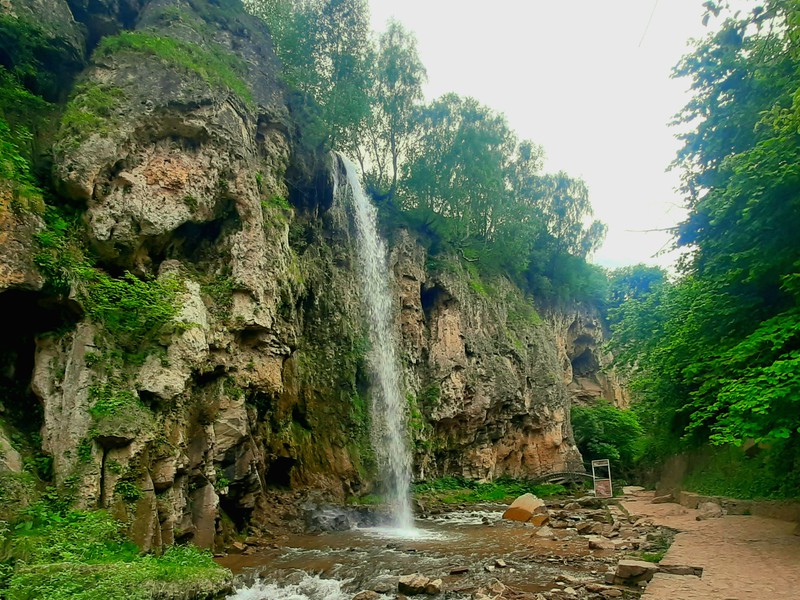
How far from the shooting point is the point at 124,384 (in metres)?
8.83

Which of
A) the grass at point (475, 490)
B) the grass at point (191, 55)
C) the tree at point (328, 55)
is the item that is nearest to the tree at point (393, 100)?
the tree at point (328, 55)

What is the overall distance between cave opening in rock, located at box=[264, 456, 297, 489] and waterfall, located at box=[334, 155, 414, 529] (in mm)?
4198

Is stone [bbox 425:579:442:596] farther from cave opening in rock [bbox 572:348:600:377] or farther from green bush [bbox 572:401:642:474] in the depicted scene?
cave opening in rock [bbox 572:348:600:377]

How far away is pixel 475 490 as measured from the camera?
2612cm

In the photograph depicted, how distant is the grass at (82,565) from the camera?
5176 mm

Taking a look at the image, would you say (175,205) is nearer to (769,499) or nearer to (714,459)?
(769,499)

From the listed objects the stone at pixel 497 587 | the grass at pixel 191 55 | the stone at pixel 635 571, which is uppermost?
the grass at pixel 191 55

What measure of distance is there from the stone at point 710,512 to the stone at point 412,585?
8.63m

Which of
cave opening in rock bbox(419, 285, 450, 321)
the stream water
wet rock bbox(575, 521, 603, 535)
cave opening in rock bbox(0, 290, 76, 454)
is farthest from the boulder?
cave opening in rock bbox(419, 285, 450, 321)

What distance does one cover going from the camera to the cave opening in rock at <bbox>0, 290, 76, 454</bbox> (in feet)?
26.8

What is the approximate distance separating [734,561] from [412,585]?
518cm

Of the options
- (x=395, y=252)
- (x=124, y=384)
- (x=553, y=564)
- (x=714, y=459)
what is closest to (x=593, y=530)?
(x=553, y=564)

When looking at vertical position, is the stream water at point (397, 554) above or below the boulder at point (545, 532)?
above

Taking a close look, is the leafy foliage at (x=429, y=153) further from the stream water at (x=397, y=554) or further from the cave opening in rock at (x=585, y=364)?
the stream water at (x=397, y=554)
